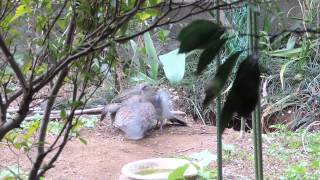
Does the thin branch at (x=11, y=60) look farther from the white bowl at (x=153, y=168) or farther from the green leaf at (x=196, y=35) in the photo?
the white bowl at (x=153, y=168)

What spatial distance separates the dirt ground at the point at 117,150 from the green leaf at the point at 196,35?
2243mm

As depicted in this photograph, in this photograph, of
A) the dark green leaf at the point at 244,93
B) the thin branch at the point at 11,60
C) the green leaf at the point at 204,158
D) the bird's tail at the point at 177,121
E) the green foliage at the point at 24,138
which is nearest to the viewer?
the dark green leaf at the point at 244,93

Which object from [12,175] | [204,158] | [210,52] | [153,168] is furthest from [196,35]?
[204,158]

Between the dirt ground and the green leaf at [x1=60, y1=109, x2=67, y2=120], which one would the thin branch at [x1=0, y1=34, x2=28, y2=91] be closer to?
the green leaf at [x1=60, y1=109, x2=67, y2=120]

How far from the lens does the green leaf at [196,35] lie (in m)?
0.52

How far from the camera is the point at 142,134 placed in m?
3.46

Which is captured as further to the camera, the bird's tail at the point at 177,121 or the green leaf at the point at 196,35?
the bird's tail at the point at 177,121

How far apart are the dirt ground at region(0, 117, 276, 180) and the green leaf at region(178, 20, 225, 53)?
2.24 m

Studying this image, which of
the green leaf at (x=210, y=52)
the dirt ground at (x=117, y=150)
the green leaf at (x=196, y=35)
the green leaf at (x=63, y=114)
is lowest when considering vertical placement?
the dirt ground at (x=117, y=150)

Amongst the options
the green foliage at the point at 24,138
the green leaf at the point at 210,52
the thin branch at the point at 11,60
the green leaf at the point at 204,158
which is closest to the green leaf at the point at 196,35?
the green leaf at the point at 210,52

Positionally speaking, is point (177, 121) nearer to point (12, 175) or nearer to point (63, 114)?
point (12, 175)

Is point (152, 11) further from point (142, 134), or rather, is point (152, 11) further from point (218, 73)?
point (142, 134)

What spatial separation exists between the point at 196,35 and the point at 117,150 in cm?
271

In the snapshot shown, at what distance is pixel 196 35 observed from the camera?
52 cm
